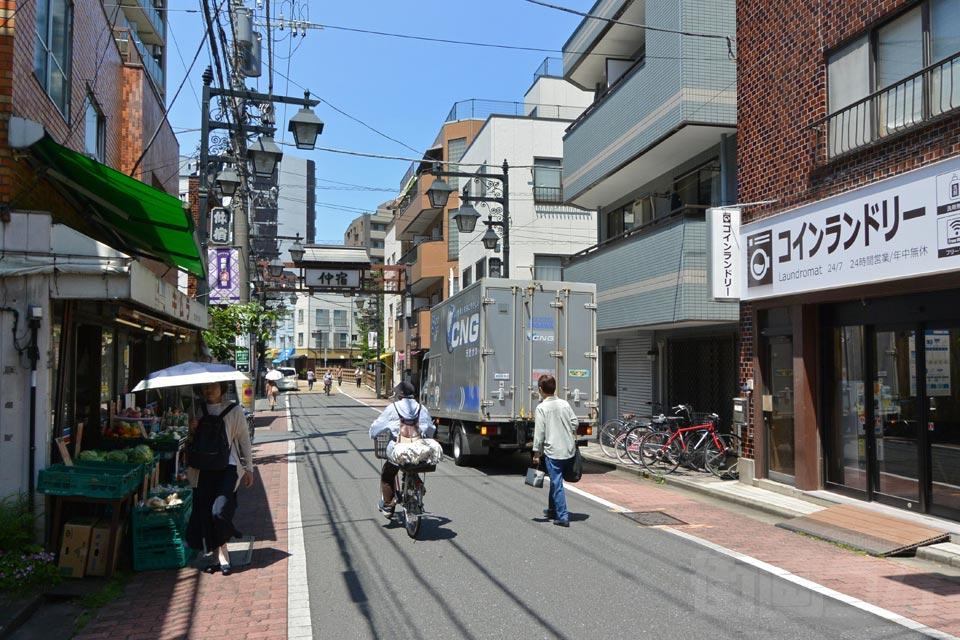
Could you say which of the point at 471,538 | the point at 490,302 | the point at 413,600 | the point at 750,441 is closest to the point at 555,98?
the point at 490,302

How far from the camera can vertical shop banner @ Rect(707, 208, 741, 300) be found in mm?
11820

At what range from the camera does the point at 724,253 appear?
11875 millimetres

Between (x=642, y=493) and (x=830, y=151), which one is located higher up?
(x=830, y=151)

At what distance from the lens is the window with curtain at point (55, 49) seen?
8688 mm

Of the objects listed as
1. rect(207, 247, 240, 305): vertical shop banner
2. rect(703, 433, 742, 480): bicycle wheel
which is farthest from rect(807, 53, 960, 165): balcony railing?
rect(207, 247, 240, 305): vertical shop banner

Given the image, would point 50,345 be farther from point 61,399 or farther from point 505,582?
point 505,582

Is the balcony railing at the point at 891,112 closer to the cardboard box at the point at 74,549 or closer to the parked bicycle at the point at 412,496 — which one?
the parked bicycle at the point at 412,496

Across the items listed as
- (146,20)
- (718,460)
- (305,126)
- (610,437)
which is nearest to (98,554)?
(305,126)

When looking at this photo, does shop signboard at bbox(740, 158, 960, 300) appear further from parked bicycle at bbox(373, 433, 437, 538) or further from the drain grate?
parked bicycle at bbox(373, 433, 437, 538)

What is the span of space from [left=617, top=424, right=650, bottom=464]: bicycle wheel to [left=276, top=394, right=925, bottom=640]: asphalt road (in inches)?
166

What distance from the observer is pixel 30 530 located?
21.8 ft

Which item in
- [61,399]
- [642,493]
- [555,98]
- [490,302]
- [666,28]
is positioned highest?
[555,98]

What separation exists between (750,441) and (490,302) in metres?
4.90

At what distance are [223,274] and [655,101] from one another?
987 cm
